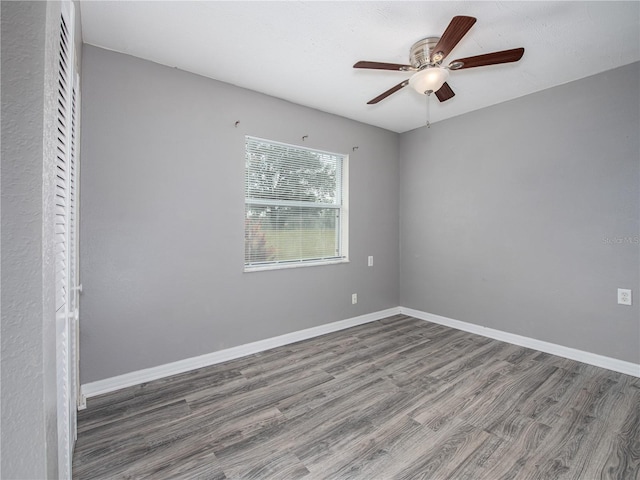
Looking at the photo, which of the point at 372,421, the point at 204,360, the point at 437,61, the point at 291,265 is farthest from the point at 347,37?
the point at 204,360

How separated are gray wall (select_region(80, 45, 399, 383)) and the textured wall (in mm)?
1935

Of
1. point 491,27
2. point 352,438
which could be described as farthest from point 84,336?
point 491,27

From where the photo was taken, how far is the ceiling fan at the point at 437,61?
168cm

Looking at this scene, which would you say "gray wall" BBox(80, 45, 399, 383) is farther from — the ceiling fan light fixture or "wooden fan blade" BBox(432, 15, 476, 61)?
"wooden fan blade" BBox(432, 15, 476, 61)

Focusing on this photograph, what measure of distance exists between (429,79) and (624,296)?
2.44 meters

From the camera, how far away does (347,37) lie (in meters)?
2.06

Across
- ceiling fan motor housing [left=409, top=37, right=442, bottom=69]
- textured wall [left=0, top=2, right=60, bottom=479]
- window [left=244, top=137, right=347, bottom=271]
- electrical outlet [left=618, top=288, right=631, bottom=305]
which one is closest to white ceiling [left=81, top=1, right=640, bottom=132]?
ceiling fan motor housing [left=409, top=37, right=442, bottom=69]

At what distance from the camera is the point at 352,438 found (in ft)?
5.55

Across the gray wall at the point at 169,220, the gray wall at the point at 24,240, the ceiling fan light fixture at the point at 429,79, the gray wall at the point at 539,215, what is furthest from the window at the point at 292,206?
the gray wall at the point at 24,240

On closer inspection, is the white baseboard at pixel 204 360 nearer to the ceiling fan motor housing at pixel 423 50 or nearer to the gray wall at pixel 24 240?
the gray wall at pixel 24 240

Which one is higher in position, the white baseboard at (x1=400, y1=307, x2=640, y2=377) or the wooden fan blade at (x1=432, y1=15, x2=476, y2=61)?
the wooden fan blade at (x1=432, y1=15, x2=476, y2=61)

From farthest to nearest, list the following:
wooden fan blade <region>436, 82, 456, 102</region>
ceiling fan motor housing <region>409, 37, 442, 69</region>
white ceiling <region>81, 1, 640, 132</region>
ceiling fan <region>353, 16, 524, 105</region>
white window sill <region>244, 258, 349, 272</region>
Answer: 1. white window sill <region>244, 258, 349, 272</region>
2. wooden fan blade <region>436, 82, 456, 102</region>
3. ceiling fan motor housing <region>409, 37, 442, 69</region>
4. white ceiling <region>81, 1, 640, 132</region>
5. ceiling fan <region>353, 16, 524, 105</region>

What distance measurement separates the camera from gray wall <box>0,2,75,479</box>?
486 millimetres

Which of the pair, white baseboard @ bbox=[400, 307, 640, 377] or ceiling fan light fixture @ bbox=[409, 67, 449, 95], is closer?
ceiling fan light fixture @ bbox=[409, 67, 449, 95]
